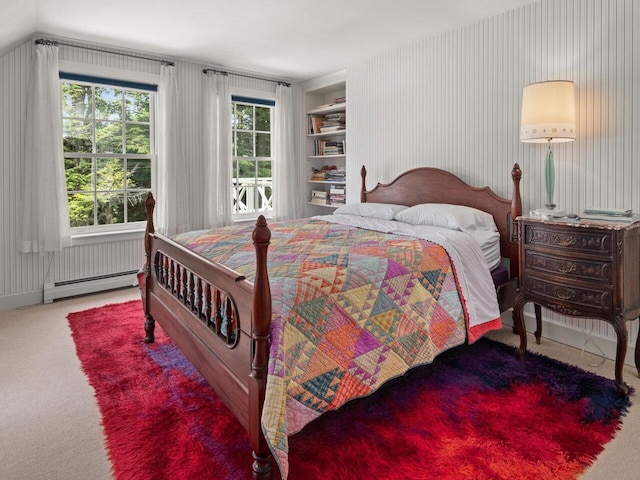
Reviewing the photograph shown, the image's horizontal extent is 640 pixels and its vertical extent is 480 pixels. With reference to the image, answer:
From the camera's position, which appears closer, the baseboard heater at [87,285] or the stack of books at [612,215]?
the stack of books at [612,215]

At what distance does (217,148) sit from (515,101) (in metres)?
3.13

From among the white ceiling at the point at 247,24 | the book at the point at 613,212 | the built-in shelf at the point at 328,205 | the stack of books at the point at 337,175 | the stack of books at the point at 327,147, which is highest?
the white ceiling at the point at 247,24

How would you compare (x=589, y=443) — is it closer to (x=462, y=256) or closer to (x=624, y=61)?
(x=462, y=256)

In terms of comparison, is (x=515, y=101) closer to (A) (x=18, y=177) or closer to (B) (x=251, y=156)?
(B) (x=251, y=156)

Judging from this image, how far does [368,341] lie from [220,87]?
151 inches

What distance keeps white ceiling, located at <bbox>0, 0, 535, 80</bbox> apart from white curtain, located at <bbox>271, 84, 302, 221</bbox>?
92cm

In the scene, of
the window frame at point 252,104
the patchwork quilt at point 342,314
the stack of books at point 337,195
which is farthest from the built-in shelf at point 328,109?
the patchwork quilt at point 342,314

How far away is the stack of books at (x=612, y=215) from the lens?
2251mm

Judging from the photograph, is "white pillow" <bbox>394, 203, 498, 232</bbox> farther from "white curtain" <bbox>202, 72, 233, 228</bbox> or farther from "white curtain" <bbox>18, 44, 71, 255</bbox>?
"white curtain" <bbox>18, 44, 71, 255</bbox>

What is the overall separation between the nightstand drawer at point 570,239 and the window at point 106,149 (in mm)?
3792

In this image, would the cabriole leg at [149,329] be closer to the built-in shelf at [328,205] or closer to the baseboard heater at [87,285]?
the baseboard heater at [87,285]

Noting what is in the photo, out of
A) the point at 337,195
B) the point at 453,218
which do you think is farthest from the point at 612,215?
the point at 337,195

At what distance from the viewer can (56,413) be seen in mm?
2078

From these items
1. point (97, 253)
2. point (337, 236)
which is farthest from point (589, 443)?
point (97, 253)
